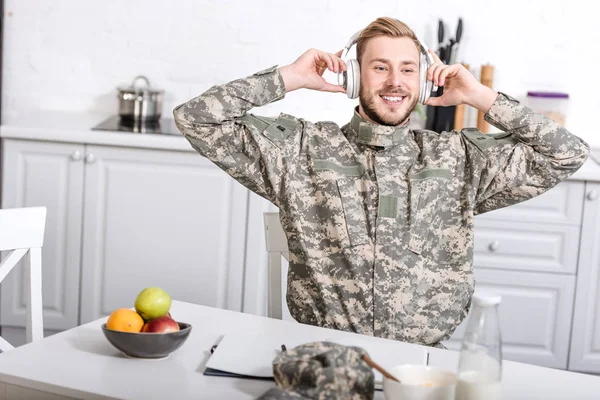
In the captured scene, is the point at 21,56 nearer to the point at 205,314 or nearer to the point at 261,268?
the point at 261,268

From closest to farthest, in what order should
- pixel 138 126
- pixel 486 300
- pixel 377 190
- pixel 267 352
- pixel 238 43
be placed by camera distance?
pixel 486 300
pixel 267 352
pixel 377 190
pixel 138 126
pixel 238 43

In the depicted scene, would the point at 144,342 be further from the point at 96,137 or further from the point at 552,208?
the point at 552,208

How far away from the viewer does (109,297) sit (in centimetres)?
326

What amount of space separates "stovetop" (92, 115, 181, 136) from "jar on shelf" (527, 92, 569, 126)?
4.56ft

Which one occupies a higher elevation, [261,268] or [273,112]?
[273,112]

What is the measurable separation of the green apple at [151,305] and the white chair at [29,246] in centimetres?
49

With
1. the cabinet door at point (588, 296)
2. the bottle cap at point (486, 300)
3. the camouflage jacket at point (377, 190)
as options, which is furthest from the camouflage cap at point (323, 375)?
the cabinet door at point (588, 296)

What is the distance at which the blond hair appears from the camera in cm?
210

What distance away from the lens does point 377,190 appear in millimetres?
2053

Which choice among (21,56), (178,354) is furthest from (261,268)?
(178,354)

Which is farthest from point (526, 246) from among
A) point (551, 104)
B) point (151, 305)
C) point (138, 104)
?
point (151, 305)

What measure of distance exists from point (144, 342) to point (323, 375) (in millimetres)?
360

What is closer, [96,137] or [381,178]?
[381,178]

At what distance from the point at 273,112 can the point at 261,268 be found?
0.72m
